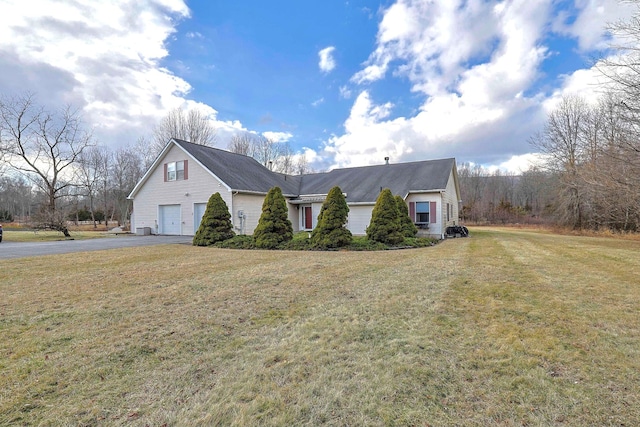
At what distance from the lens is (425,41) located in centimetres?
1309

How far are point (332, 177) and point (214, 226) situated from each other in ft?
35.9

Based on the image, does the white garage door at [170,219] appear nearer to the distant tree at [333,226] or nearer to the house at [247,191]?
the house at [247,191]

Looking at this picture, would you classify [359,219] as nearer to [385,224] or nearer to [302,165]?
[385,224]

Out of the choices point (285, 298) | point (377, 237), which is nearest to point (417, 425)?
point (285, 298)

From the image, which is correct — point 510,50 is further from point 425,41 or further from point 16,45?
point 16,45

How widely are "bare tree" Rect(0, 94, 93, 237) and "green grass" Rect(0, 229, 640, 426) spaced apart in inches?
904

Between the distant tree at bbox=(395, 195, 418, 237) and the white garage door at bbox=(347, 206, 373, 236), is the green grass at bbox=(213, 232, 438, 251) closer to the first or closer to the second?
the distant tree at bbox=(395, 195, 418, 237)

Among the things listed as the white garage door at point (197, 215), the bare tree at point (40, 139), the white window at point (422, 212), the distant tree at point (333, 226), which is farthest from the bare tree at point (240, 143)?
the distant tree at point (333, 226)

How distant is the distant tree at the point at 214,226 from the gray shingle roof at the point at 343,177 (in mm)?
2559

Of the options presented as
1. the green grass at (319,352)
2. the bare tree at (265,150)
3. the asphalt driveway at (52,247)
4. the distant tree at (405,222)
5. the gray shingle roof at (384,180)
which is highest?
the bare tree at (265,150)

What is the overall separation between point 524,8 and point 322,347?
45.5 ft

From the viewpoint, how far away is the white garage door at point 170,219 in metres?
18.7

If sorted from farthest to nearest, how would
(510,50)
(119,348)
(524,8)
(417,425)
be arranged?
(510,50)
(524,8)
(119,348)
(417,425)

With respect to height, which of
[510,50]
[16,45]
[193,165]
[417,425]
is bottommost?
[417,425]
